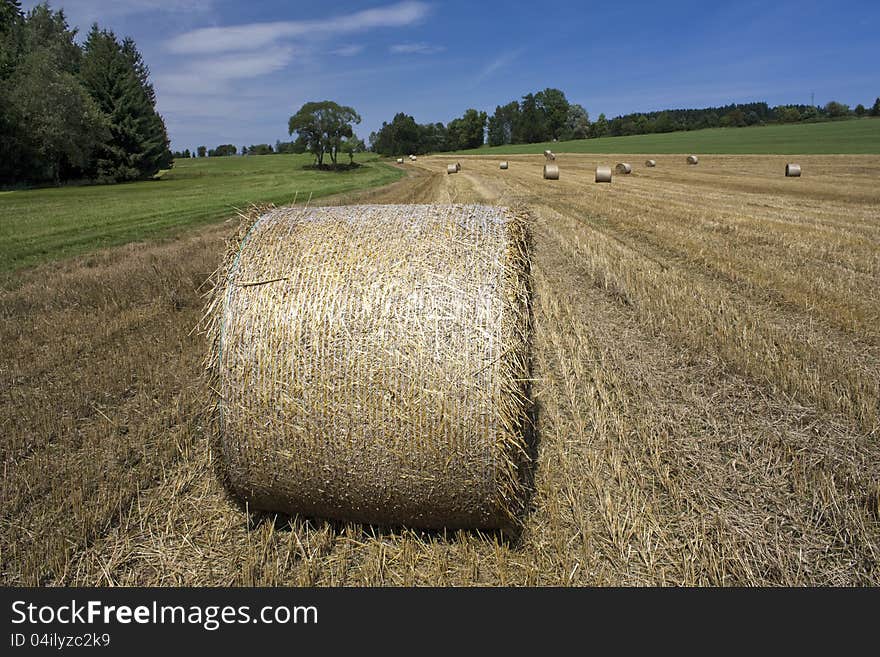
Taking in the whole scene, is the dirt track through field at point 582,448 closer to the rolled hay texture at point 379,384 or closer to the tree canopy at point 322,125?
the rolled hay texture at point 379,384

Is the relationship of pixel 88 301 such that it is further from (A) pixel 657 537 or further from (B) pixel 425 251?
(A) pixel 657 537

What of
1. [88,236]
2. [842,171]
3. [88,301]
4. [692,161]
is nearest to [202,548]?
[88,301]

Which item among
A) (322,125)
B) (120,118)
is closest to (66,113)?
(120,118)

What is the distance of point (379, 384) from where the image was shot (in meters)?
2.68

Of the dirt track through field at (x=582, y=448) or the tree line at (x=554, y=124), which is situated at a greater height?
the tree line at (x=554, y=124)

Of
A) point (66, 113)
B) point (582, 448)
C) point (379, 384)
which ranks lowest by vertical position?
point (582, 448)

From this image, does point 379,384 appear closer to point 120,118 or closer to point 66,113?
point 66,113

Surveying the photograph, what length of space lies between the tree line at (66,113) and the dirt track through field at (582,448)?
4067 cm

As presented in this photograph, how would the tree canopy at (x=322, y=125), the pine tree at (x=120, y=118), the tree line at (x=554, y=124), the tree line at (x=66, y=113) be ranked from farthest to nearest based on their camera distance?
the tree line at (x=554, y=124), the tree canopy at (x=322, y=125), the pine tree at (x=120, y=118), the tree line at (x=66, y=113)

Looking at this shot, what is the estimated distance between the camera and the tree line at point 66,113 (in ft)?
123

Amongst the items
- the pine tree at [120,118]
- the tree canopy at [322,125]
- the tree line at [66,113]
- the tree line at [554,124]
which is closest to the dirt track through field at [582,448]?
the tree line at [66,113]

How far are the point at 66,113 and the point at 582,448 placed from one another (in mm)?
48101

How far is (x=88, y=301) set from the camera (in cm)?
719

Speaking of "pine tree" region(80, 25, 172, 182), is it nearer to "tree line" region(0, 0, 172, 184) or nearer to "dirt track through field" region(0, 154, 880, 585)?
"tree line" region(0, 0, 172, 184)
